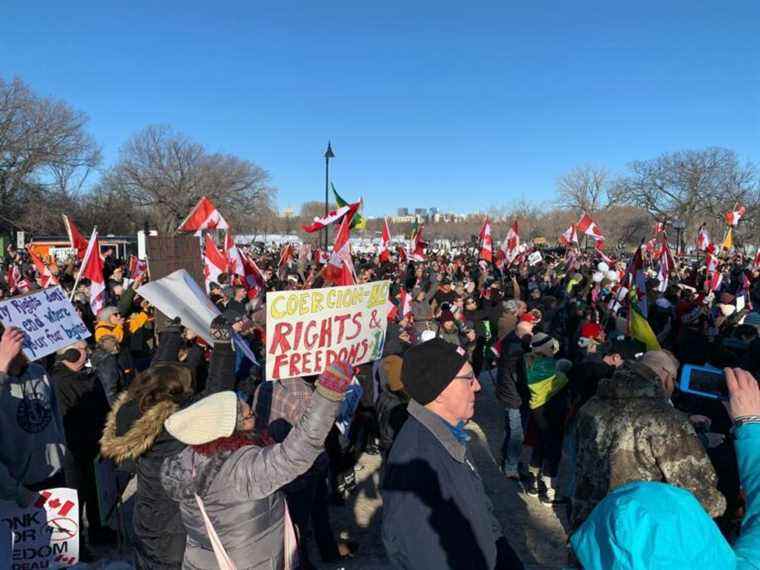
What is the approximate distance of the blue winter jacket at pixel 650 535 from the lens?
1.32 metres

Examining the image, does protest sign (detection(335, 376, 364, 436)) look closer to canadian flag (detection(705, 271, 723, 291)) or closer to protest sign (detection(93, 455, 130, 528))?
protest sign (detection(93, 455, 130, 528))

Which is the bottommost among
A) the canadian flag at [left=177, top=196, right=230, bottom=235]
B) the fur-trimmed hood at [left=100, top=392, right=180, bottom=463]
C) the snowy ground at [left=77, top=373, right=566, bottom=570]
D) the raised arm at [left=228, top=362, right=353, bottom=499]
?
the snowy ground at [left=77, top=373, right=566, bottom=570]

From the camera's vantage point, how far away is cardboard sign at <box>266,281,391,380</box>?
3941mm

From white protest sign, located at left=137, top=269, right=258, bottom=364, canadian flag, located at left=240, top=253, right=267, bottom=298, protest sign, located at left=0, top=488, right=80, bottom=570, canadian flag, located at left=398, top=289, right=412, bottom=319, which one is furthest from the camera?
canadian flag, located at left=240, top=253, right=267, bottom=298

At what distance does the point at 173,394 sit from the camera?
3.30 metres

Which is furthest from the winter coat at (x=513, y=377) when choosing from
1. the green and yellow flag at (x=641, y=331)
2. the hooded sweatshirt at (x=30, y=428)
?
the hooded sweatshirt at (x=30, y=428)

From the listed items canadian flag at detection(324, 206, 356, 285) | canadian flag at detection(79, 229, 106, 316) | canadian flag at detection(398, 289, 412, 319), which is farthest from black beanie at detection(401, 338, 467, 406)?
canadian flag at detection(79, 229, 106, 316)

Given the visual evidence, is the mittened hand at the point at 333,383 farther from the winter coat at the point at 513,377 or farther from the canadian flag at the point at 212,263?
the canadian flag at the point at 212,263

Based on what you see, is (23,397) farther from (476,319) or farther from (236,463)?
(476,319)

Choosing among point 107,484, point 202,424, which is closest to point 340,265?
point 107,484

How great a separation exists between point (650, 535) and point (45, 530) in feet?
13.2

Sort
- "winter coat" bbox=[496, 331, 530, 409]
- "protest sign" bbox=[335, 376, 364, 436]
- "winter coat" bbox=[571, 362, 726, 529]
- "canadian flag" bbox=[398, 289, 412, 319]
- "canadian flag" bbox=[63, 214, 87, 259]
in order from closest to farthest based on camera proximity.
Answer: "winter coat" bbox=[571, 362, 726, 529]
"protest sign" bbox=[335, 376, 364, 436]
"winter coat" bbox=[496, 331, 530, 409]
"canadian flag" bbox=[398, 289, 412, 319]
"canadian flag" bbox=[63, 214, 87, 259]

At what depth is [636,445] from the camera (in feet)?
11.4

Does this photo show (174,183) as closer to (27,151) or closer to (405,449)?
(27,151)
